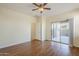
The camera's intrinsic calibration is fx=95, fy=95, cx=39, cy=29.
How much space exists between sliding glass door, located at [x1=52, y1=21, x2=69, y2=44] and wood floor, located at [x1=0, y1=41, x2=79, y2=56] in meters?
0.11

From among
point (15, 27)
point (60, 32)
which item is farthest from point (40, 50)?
point (15, 27)

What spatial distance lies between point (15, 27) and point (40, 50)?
75 centimetres

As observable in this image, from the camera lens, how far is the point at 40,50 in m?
1.77

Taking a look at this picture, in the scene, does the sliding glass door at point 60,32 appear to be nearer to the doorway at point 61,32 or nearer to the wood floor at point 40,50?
Result: the doorway at point 61,32

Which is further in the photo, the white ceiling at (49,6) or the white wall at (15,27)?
the white wall at (15,27)

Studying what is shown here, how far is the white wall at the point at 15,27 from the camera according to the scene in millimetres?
1969

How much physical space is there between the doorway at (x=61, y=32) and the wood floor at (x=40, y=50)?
10cm

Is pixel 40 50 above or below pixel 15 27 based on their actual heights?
below

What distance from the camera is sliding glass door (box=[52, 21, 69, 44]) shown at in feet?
6.10

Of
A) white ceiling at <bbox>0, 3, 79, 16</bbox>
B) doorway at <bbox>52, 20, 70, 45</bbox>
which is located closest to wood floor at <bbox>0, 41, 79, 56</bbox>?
doorway at <bbox>52, 20, 70, 45</bbox>

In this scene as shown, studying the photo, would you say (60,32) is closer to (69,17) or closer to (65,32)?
(65,32)

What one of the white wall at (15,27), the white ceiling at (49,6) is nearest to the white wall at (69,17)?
the white ceiling at (49,6)

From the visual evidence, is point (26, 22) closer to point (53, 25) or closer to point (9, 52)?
point (53, 25)

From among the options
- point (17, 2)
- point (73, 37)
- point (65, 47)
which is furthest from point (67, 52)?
point (17, 2)
